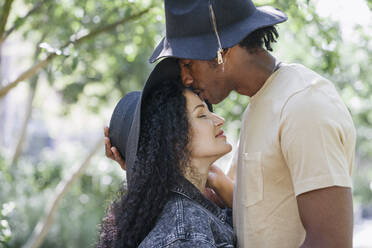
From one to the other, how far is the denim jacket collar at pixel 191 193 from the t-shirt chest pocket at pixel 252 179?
0.21 meters

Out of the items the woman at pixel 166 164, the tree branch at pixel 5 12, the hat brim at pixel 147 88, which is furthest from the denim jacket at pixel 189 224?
the tree branch at pixel 5 12

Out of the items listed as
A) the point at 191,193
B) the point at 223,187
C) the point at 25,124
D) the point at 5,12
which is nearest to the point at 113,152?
the point at 191,193

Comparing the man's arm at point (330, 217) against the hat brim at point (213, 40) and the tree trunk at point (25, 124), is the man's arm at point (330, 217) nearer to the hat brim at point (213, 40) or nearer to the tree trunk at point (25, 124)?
the hat brim at point (213, 40)

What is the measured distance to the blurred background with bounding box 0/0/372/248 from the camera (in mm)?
4215

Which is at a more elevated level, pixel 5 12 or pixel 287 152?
pixel 5 12

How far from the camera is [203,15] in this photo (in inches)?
95.5

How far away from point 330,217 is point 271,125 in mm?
505

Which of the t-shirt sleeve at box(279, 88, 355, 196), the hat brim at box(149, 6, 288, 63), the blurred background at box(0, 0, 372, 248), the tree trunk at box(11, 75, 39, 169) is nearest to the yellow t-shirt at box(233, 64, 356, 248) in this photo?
the t-shirt sleeve at box(279, 88, 355, 196)

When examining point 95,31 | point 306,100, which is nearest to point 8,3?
point 95,31

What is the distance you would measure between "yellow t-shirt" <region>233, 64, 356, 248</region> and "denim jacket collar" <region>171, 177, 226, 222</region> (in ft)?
0.41

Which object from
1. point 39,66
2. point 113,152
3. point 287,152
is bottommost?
point 287,152

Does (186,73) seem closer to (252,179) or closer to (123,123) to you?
(123,123)

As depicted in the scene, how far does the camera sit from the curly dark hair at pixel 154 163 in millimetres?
2514

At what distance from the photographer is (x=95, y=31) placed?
4367mm
